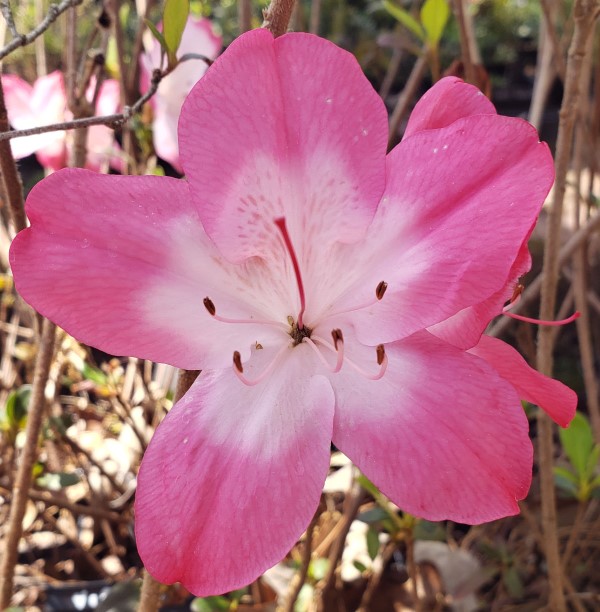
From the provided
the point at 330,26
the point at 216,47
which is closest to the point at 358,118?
the point at 216,47

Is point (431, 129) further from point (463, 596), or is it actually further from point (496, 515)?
point (463, 596)

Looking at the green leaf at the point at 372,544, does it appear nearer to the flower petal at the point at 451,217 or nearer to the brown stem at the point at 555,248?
the brown stem at the point at 555,248

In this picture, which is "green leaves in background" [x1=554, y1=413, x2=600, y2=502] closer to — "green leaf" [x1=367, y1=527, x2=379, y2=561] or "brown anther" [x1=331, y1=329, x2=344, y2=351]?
"green leaf" [x1=367, y1=527, x2=379, y2=561]

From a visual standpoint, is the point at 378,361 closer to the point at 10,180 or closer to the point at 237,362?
the point at 237,362

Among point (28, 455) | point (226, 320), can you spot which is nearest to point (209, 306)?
point (226, 320)

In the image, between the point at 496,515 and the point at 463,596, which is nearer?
the point at 496,515

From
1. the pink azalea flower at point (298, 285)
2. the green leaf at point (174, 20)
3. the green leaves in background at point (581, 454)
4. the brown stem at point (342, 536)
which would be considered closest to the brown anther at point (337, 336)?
the pink azalea flower at point (298, 285)

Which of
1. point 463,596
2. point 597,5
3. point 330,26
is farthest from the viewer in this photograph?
point 330,26
